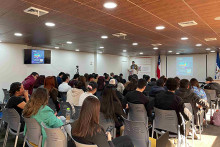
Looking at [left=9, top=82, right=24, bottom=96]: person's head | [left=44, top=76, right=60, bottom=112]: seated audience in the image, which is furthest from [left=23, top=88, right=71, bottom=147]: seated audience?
[left=44, top=76, right=60, bottom=112]: seated audience

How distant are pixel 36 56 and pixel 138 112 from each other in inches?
273

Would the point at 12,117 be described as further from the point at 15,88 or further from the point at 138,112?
the point at 138,112

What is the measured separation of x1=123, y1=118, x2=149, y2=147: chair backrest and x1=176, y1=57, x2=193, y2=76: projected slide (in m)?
13.0

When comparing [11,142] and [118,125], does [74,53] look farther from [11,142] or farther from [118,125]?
[118,125]

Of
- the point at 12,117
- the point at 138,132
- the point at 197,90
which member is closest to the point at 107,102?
the point at 138,132

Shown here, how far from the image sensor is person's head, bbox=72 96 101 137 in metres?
1.79

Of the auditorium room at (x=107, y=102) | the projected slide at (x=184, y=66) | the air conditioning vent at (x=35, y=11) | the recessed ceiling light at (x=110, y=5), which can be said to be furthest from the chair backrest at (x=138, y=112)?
the projected slide at (x=184, y=66)

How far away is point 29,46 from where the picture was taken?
9.05 metres

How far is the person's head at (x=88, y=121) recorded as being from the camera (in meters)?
1.79

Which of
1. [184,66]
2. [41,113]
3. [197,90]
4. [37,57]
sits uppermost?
[37,57]

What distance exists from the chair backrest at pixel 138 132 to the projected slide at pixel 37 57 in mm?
7346

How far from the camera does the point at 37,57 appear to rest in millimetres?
8836

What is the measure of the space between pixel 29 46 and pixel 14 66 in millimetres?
1365

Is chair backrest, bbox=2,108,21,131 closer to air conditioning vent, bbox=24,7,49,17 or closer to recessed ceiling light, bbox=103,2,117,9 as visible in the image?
air conditioning vent, bbox=24,7,49,17
